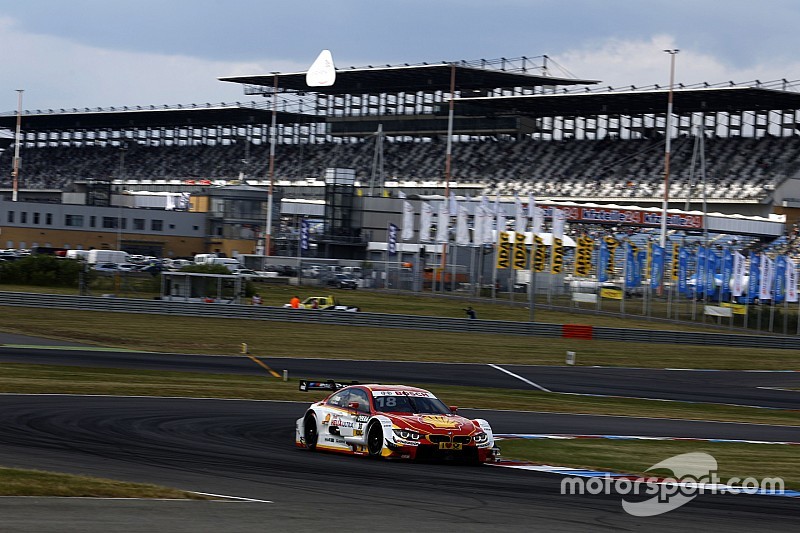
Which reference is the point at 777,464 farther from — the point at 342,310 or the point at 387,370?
the point at 342,310

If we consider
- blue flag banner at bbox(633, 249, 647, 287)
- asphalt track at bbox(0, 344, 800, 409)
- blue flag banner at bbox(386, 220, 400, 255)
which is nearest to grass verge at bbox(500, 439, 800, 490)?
asphalt track at bbox(0, 344, 800, 409)

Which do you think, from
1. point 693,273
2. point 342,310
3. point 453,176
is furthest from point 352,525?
point 453,176

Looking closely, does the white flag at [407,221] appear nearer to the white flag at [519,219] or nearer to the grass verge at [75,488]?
the white flag at [519,219]

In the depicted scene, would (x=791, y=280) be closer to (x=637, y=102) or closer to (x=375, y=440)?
(x=637, y=102)

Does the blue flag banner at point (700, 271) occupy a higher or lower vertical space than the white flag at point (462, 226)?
lower

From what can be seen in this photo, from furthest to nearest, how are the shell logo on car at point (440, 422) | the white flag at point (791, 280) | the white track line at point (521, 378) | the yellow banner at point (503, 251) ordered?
the yellow banner at point (503, 251) → the white flag at point (791, 280) → the white track line at point (521, 378) → the shell logo on car at point (440, 422)

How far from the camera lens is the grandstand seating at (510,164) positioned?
86.8 metres

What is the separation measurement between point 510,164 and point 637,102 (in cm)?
1454

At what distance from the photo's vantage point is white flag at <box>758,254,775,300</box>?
56906 millimetres

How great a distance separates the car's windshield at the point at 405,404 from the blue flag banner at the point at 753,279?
44.6m

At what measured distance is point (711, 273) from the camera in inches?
2303

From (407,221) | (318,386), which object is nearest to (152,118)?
(407,221)

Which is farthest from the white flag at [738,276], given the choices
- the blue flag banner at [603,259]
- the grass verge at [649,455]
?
the grass verge at [649,455]

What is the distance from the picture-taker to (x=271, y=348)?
3975cm
